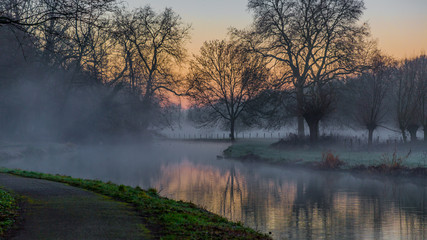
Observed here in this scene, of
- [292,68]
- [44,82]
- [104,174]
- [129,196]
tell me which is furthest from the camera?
[44,82]

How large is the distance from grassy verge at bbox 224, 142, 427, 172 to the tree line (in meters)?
3.72

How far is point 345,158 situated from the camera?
27.3 m

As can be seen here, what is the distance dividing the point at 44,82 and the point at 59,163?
53.1ft

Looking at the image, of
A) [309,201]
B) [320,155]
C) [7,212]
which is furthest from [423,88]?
[7,212]

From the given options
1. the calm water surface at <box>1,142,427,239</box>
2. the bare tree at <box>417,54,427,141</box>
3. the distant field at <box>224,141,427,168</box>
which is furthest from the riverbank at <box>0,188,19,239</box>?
the bare tree at <box>417,54,427,141</box>

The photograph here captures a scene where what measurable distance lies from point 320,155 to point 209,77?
27745mm

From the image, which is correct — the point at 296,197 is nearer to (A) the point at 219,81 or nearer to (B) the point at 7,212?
(B) the point at 7,212

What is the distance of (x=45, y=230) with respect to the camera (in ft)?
26.1

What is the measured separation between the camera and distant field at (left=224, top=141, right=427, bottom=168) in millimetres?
24578

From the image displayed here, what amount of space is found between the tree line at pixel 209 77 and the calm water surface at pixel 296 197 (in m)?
10.7

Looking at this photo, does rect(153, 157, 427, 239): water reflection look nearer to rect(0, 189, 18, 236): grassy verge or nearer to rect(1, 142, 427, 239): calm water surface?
rect(1, 142, 427, 239): calm water surface

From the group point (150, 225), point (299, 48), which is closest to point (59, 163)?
point (299, 48)

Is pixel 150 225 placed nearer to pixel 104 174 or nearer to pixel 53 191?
pixel 53 191

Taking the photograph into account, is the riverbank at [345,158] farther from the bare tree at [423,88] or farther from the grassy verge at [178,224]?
the grassy verge at [178,224]
